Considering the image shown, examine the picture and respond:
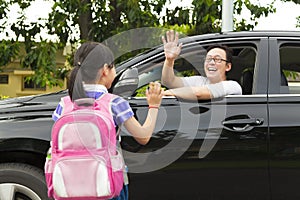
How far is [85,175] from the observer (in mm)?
2764

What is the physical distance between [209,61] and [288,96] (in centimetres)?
61

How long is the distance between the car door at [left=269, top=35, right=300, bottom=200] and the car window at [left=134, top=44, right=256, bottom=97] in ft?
0.64

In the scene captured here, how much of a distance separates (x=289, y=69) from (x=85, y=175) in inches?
94.9

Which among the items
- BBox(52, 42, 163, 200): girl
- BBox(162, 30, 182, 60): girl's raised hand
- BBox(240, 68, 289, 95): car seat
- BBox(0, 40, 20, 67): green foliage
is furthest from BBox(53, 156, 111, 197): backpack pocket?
BBox(0, 40, 20, 67): green foliage

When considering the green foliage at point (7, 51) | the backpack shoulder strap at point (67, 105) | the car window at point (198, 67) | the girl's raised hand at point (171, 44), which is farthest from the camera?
the green foliage at point (7, 51)

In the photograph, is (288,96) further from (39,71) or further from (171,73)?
(39,71)

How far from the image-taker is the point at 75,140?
109 inches

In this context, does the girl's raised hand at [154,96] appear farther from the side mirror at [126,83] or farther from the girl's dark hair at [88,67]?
the side mirror at [126,83]

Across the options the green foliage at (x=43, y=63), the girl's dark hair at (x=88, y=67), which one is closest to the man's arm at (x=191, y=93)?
the girl's dark hair at (x=88, y=67)

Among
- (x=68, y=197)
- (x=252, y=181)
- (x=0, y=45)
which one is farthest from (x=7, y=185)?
(x=0, y=45)

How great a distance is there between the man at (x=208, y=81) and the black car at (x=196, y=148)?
0.20 ft

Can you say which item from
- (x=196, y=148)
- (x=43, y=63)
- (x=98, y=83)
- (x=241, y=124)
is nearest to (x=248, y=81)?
(x=241, y=124)

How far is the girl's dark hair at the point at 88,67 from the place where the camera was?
291 centimetres

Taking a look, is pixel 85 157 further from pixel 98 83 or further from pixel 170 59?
pixel 170 59
